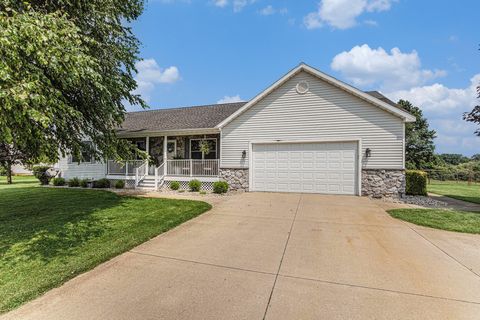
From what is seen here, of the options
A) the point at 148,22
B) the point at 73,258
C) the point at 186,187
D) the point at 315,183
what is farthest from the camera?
the point at 186,187

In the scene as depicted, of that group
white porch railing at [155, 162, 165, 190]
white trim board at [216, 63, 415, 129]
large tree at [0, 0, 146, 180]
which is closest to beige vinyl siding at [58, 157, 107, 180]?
white porch railing at [155, 162, 165, 190]

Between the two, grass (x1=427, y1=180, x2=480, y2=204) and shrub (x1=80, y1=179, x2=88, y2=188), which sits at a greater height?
shrub (x1=80, y1=179, x2=88, y2=188)

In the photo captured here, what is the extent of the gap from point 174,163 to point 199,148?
1.67 meters

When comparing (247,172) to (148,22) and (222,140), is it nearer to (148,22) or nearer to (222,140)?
(222,140)

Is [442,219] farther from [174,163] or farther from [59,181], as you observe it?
[59,181]

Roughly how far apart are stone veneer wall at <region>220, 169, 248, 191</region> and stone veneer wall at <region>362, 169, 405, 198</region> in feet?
17.4

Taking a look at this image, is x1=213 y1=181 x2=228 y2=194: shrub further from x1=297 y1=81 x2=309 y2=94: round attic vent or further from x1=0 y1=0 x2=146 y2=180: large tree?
x1=297 y1=81 x2=309 y2=94: round attic vent

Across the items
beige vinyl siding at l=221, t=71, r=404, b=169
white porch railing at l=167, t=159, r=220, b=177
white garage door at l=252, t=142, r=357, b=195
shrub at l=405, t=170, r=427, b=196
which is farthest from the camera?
white porch railing at l=167, t=159, r=220, b=177

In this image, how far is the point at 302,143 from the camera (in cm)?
1152

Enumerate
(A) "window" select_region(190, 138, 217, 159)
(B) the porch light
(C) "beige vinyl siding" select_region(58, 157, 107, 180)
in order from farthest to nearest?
(C) "beige vinyl siding" select_region(58, 157, 107, 180)
(A) "window" select_region(190, 138, 217, 159)
(B) the porch light

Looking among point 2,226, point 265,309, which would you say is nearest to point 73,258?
point 265,309

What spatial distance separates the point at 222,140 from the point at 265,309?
34.6ft

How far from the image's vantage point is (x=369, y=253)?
14.4 feet

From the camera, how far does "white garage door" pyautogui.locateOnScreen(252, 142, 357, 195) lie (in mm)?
10883
